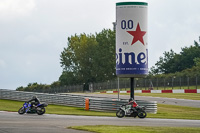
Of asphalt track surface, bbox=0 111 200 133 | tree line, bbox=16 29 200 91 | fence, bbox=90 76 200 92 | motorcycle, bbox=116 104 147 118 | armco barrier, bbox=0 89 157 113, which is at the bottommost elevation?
asphalt track surface, bbox=0 111 200 133

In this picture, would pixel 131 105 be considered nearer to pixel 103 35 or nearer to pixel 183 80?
pixel 183 80

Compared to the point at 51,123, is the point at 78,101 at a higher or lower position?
higher

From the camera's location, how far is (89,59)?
140m

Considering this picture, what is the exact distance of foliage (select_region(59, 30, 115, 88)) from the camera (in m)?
130

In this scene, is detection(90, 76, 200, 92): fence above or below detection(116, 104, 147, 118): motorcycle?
above

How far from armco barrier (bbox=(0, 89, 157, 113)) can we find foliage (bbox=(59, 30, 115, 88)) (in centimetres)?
7914

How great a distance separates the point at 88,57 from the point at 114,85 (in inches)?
1721

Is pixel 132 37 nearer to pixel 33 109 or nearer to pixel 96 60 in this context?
pixel 33 109

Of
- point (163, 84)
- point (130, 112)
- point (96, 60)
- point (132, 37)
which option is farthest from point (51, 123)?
point (96, 60)

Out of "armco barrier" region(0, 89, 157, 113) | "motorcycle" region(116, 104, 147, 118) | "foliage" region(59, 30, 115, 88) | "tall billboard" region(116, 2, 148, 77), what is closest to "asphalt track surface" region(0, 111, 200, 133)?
"motorcycle" region(116, 104, 147, 118)

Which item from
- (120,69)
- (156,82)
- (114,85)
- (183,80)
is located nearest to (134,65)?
(120,69)

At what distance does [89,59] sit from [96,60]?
850 cm

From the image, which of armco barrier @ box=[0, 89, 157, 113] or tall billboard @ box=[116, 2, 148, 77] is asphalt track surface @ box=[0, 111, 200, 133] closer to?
tall billboard @ box=[116, 2, 148, 77]

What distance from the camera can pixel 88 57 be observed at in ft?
458
